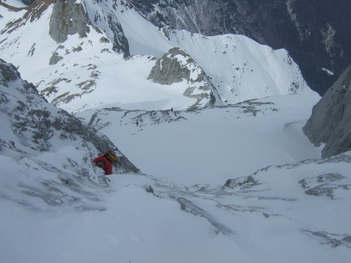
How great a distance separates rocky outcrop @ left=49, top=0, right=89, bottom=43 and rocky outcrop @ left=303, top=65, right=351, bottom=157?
44.0 meters

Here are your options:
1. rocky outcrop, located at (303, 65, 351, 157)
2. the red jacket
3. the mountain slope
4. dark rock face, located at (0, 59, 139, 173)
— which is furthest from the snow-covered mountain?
the red jacket

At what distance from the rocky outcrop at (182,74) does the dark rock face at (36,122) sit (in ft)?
105

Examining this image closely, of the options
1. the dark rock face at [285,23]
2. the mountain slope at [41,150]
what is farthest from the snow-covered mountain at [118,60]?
the mountain slope at [41,150]

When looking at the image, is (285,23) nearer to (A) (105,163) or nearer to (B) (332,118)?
(B) (332,118)

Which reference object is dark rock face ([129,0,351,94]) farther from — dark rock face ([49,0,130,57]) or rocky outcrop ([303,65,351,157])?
rocky outcrop ([303,65,351,157])

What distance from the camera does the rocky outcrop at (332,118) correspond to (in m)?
20.0

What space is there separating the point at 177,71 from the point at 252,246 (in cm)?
4400

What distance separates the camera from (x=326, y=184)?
1127cm

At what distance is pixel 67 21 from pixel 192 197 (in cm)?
5736

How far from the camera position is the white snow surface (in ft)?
17.9

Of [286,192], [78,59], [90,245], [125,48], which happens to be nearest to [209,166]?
[286,192]

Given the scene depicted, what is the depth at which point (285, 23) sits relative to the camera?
133500 millimetres

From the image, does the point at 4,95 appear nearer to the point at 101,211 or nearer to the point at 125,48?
the point at 101,211

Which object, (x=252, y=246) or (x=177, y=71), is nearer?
(x=252, y=246)
